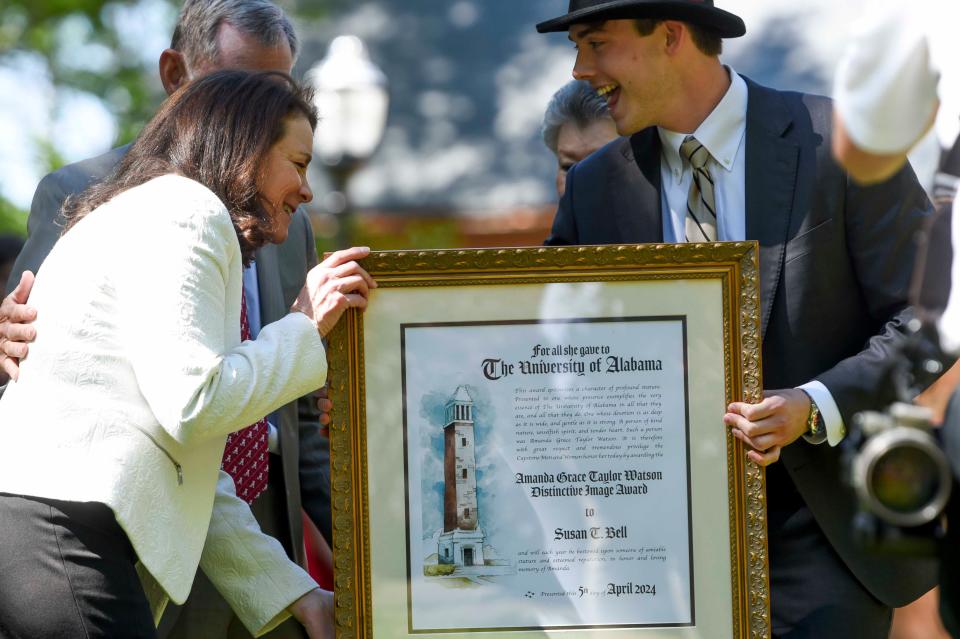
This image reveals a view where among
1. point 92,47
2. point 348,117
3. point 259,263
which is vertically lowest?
point 259,263

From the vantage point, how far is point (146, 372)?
9.30 feet

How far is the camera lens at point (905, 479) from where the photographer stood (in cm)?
229

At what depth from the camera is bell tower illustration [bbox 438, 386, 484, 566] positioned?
10.5ft

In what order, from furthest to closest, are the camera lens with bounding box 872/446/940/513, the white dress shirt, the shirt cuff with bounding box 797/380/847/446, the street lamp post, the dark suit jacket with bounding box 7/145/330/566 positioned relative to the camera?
1. the street lamp post
2. the dark suit jacket with bounding box 7/145/330/566
3. the white dress shirt
4. the shirt cuff with bounding box 797/380/847/446
5. the camera lens with bounding box 872/446/940/513

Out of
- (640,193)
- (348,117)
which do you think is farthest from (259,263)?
(348,117)

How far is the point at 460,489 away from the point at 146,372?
0.80 m

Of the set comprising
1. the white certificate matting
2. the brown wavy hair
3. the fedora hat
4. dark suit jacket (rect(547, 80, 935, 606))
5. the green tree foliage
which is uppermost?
the green tree foliage

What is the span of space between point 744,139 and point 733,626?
127cm

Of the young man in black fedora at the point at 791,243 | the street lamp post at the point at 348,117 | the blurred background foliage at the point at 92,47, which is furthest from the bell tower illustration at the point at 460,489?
the blurred background foliage at the point at 92,47

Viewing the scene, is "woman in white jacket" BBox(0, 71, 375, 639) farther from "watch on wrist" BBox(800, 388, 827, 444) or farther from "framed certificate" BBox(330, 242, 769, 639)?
"watch on wrist" BBox(800, 388, 827, 444)

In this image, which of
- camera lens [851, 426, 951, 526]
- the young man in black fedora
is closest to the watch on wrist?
the young man in black fedora

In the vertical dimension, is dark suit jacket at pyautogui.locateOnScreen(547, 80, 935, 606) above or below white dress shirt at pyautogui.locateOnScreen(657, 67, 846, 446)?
below

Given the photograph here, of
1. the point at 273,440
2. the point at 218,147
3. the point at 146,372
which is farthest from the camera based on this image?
the point at 273,440

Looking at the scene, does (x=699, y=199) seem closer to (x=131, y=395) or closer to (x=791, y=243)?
(x=791, y=243)
